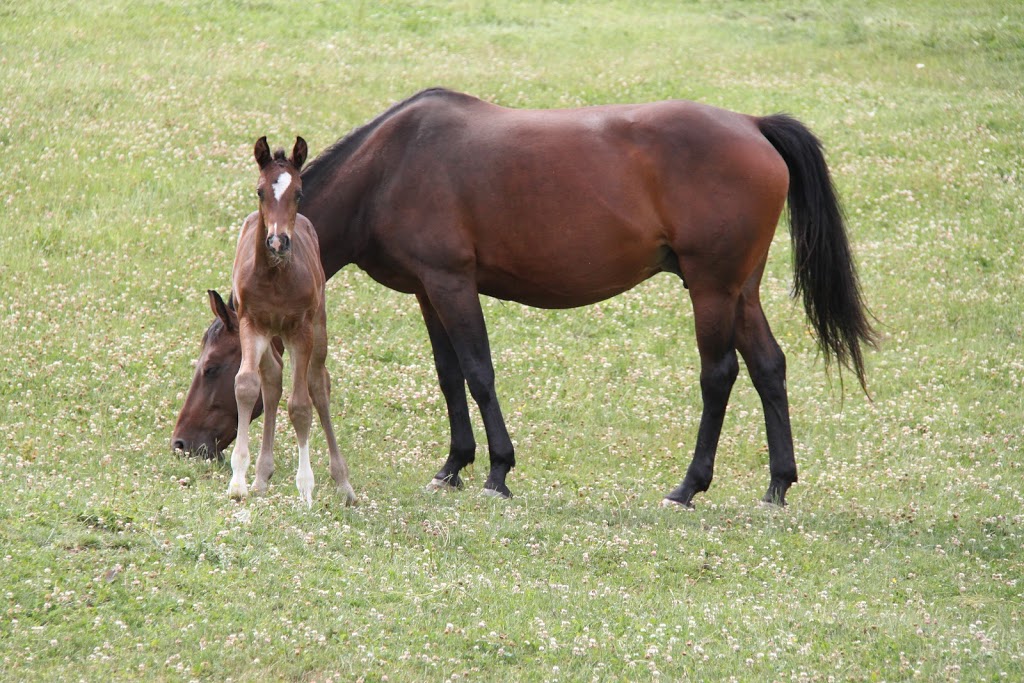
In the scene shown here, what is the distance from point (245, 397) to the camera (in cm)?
910

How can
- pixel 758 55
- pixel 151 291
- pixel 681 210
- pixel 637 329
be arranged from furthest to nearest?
1. pixel 758 55
2. pixel 637 329
3. pixel 151 291
4. pixel 681 210

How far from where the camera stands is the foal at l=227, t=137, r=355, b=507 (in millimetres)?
8562

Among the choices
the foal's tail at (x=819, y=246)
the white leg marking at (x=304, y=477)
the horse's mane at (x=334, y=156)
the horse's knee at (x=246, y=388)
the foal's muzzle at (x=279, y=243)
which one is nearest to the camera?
the foal's muzzle at (x=279, y=243)

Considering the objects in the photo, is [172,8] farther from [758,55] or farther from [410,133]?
[410,133]

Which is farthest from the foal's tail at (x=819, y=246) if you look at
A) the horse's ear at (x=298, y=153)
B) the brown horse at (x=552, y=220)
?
the horse's ear at (x=298, y=153)

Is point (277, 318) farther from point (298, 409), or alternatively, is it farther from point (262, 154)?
point (262, 154)

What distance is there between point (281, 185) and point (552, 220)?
3376 millimetres

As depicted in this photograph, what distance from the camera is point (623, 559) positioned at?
9.19 metres

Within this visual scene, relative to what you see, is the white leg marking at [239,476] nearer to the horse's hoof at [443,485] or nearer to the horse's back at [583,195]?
the horse's hoof at [443,485]

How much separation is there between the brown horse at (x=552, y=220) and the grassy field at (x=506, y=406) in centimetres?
103

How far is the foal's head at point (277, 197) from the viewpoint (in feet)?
27.2

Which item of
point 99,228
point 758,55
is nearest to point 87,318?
point 99,228

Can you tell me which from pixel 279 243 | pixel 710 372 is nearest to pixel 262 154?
pixel 279 243

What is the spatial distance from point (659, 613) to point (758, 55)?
22136 millimetres
